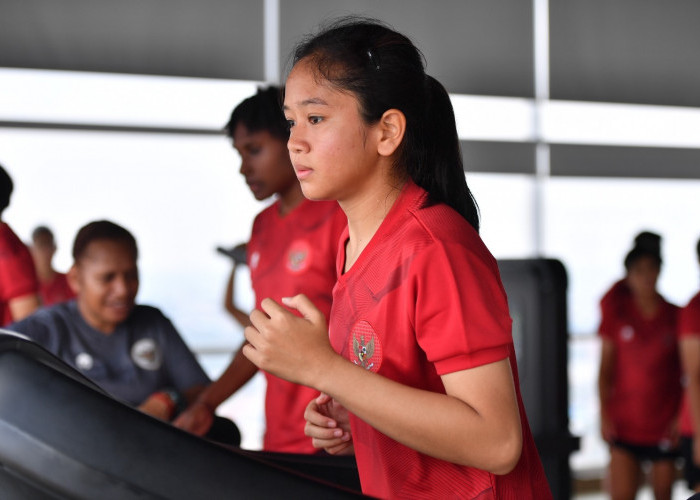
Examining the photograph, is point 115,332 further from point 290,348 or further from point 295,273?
point 290,348

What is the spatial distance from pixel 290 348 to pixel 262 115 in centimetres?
112

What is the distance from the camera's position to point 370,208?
0.95 metres

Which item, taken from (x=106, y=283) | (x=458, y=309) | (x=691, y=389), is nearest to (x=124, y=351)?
(x=106, y=283)

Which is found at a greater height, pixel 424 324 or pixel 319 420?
pixel 424 324

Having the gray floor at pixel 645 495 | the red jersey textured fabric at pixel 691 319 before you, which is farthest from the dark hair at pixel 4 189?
the gray floor at pixel 645 495

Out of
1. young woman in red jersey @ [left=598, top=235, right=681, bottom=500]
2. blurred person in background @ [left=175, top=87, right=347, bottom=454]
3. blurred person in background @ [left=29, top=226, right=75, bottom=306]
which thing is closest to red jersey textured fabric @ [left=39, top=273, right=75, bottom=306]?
blurred person in background @ [left=29, top=226, right=75, bottom=306]

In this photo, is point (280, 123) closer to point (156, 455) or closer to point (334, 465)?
point (334, 465)

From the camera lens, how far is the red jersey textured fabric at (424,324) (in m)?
0.75

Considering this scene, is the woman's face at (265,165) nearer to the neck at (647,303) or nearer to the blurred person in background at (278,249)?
the blurred person in background at (278,249)

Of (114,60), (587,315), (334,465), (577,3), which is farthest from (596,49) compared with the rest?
(334,465)

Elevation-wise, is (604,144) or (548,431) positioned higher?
(604,144)

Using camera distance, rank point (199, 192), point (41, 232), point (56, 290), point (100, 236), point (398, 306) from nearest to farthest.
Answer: point (398, 306), point (100, 236), point (56, 290), point (41, 232), point (199, 192)

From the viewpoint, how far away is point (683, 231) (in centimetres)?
585

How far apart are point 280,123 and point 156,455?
1311mm
